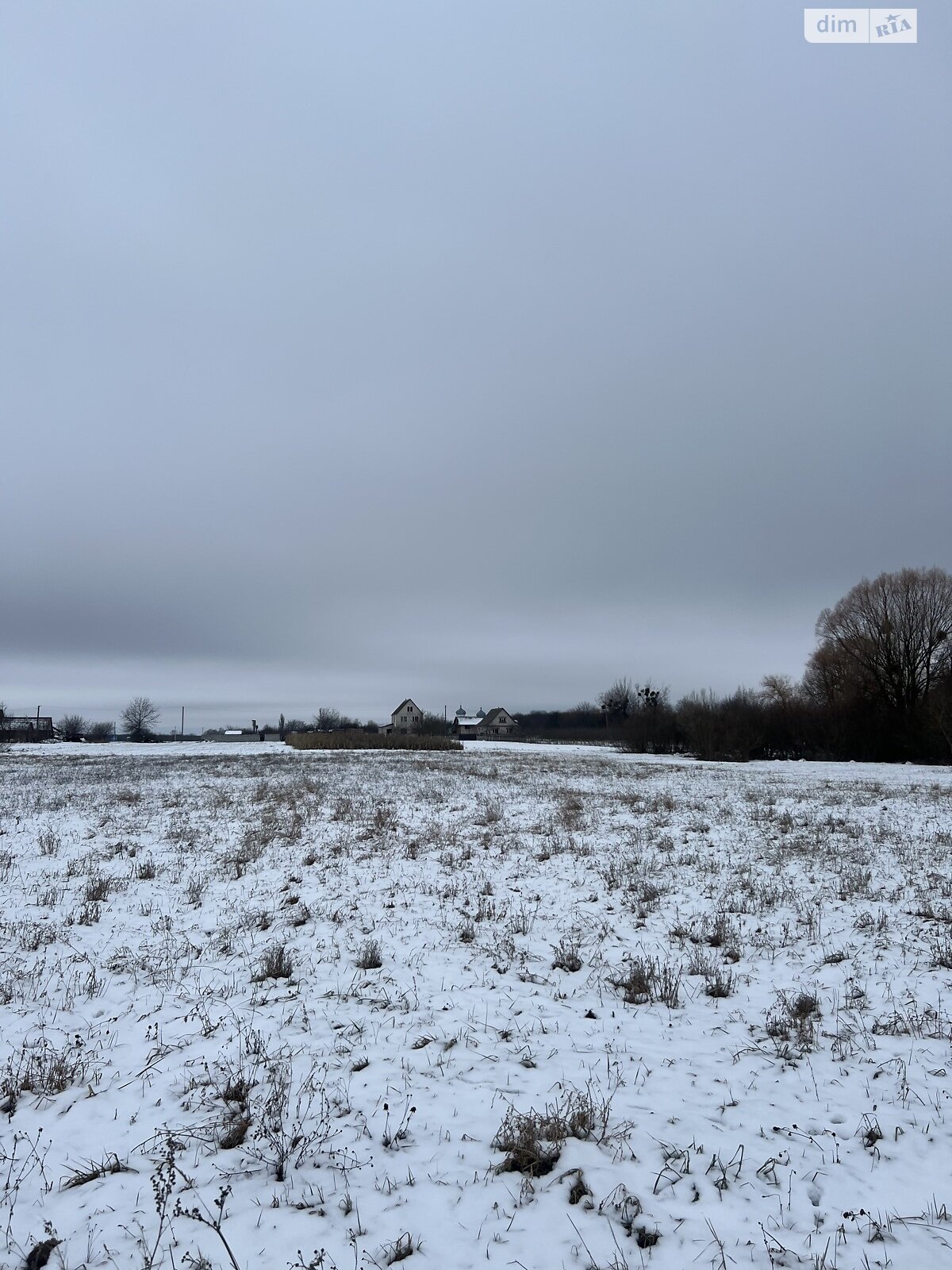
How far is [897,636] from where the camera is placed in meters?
50.8

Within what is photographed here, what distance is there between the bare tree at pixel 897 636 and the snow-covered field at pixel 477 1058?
45.3 m

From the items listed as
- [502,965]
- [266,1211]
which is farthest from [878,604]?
[266,1211]

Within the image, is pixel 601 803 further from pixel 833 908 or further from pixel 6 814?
pixel 6 814

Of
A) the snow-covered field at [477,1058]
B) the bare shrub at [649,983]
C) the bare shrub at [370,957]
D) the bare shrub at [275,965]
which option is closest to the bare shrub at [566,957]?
the snow-covered field at [477,1058]

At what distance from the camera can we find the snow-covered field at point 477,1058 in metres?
3.45

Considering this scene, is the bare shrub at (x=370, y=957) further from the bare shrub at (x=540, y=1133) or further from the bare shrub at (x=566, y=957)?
the bare shrub at (x=540, y=1133)

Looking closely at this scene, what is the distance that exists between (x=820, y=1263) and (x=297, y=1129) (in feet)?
9.84

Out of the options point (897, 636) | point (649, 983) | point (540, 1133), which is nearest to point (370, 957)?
point (649, 983)

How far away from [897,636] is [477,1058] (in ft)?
185

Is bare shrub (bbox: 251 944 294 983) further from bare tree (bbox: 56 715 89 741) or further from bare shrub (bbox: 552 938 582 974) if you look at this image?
bare tree (bbox: 56 715 89 741)

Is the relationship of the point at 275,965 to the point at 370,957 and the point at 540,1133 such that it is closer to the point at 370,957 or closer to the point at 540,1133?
the point at 370,957

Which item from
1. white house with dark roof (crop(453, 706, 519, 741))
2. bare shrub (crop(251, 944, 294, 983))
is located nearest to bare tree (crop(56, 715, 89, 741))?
white house with dark roof (crop(453, 706, 519, 741))

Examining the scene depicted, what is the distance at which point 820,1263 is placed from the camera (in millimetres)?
3135

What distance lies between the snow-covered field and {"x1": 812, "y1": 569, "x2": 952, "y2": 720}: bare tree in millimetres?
45256
